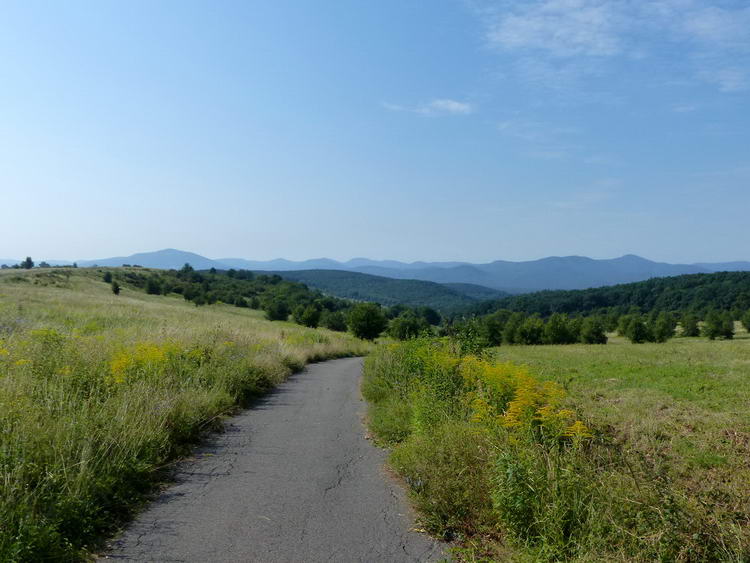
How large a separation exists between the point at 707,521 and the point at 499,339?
78210mm

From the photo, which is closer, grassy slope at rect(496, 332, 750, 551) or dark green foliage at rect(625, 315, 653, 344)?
grassy slope at rect(496, 332, 750, 551)

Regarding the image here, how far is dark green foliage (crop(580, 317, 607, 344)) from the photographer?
74.5 m

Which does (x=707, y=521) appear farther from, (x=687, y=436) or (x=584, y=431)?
(x=687, y=436)

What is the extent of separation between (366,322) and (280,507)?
178ft

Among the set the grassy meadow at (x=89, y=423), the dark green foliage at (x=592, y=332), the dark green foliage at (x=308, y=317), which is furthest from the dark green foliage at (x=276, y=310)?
the grassy meadow at (x=89, y=423)

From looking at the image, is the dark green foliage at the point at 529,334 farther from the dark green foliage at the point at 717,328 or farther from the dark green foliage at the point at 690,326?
the dark green foliage at the point at 690,326

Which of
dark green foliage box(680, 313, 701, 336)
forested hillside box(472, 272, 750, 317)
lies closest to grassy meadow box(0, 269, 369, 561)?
dark green foliage box(680, 313, 701, 336)

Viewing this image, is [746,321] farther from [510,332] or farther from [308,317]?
[308,317]

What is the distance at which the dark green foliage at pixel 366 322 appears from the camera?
59.7 meters

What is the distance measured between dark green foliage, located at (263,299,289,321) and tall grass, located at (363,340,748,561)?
273 ft

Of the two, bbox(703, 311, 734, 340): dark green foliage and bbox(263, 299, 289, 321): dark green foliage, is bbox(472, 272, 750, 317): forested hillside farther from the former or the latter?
bbox(263, 299, 289, 321): dark green foliage

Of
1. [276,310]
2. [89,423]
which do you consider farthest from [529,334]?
[89,423]

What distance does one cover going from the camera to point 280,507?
5402 mm

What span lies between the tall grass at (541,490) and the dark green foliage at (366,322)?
2065 inches
